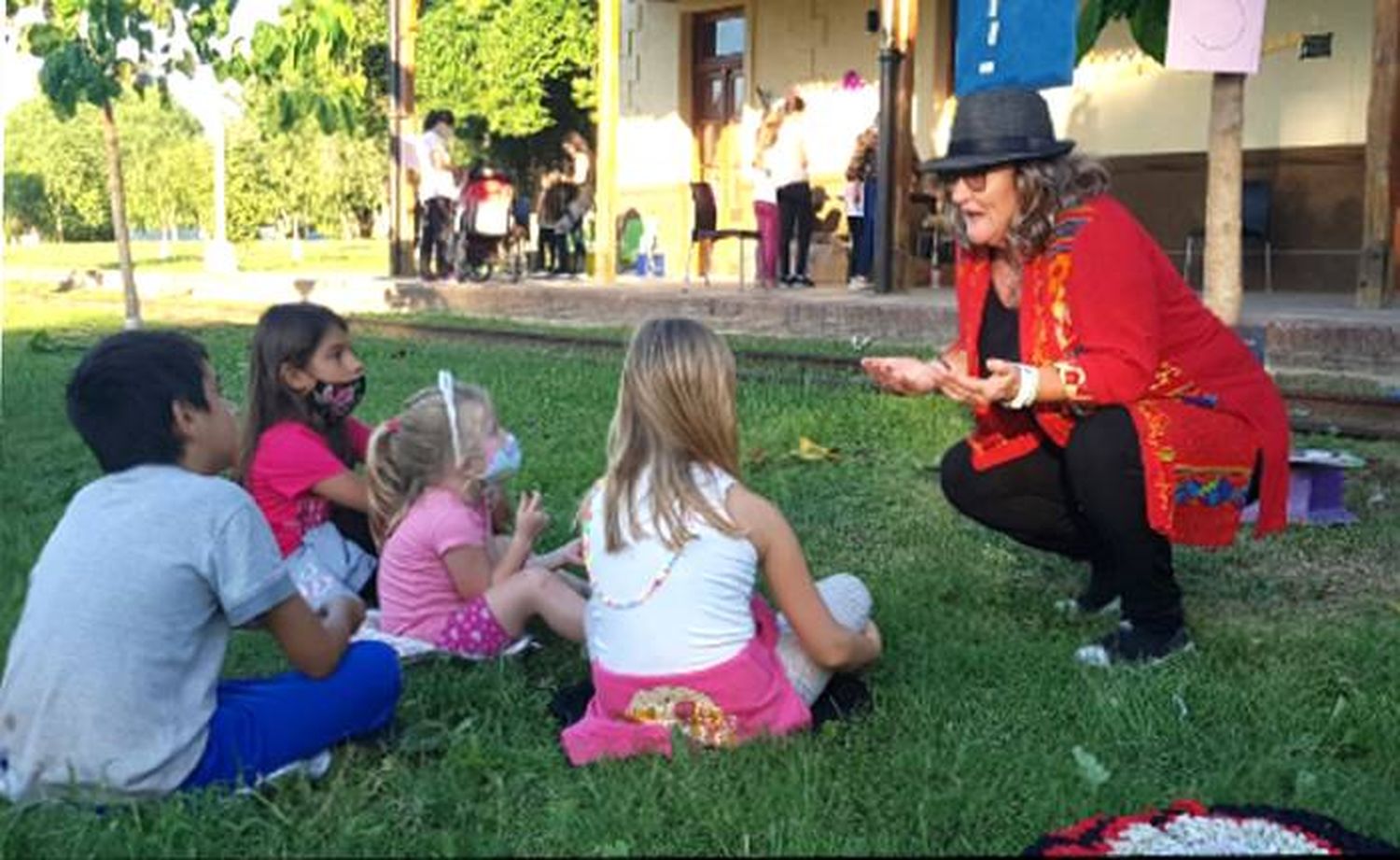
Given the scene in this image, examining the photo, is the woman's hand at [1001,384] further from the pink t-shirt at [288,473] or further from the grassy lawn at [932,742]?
the pink t-shirt at [288,473]

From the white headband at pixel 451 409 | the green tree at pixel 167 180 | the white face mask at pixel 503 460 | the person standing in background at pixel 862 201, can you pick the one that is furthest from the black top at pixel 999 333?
the green tree at pixel 167 180

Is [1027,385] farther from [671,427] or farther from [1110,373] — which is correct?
[671,427]

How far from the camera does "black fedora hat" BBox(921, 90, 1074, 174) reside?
3693 millimetres

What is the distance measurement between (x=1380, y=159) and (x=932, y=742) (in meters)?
9.13

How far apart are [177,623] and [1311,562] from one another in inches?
139

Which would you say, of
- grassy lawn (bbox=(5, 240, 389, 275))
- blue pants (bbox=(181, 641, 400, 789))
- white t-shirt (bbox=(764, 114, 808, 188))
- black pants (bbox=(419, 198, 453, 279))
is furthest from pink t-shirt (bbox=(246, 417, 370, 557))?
grassy lawn (bbox=(5, 240, 389, 275))

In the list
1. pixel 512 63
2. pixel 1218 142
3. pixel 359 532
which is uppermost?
pixel 512 63

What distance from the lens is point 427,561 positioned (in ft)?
13.0

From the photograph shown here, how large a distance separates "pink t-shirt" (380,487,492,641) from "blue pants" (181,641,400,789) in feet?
2.12

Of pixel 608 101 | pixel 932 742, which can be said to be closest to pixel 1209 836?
pixel 932 742

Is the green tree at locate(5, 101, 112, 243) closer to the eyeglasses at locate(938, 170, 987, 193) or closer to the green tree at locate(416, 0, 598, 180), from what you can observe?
the green tree at locate(416, 0, 598, 180)

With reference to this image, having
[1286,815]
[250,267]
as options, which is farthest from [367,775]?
[250,267]

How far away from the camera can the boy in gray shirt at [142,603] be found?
281 cm

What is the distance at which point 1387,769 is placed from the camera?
10.0 ft
